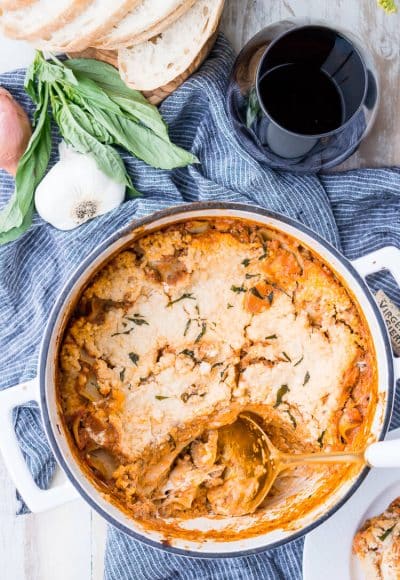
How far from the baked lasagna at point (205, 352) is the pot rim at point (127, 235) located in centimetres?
12

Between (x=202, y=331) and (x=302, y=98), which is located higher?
(x=302, y=98)

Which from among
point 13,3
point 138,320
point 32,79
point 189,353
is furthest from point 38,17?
point 189,353

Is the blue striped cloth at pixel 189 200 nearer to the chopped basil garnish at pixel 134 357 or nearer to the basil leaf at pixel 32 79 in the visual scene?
the basil leaf at pixel 32 79

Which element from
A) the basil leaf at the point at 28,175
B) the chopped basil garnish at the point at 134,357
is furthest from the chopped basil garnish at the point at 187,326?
the basil leaf at the point at 28,175

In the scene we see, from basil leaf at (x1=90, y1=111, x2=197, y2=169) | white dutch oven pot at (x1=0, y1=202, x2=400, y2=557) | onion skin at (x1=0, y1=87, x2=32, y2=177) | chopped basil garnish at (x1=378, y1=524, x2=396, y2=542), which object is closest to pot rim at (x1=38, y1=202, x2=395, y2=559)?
white dutch oven pot at (x1=0, y1=202, x2=400, y2=557)

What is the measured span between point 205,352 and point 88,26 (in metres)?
0.82

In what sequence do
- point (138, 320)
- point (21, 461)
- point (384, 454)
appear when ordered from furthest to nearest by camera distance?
1. point (138, 320)
2. point (21, 461)
3. point (384, 454)

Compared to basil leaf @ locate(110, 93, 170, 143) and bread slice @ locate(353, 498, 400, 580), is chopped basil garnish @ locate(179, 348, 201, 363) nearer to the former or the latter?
basil leaf @ locate(110, 93, 170, 143)

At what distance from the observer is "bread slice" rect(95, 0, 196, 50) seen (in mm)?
1965

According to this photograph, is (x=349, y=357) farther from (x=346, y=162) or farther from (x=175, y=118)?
(x=175, y=118)

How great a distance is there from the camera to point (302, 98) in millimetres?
2082

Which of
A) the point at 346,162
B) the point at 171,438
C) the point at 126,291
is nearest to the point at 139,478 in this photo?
the point at 171,438

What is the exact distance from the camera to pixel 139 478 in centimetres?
216

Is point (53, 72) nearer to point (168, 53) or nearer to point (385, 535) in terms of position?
point (168, 53)
